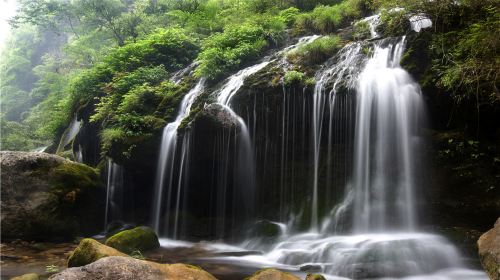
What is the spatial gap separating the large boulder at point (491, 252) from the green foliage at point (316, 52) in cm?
749

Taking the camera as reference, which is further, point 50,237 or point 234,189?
point 234,189

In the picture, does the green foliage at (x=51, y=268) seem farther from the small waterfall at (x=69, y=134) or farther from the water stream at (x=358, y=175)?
the small waterfall at (x=69, y=134)

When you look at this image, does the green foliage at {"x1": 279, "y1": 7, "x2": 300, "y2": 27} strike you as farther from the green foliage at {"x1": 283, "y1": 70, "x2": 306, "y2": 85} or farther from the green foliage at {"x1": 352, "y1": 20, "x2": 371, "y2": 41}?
the green foliage at {"x1": 283, "y1": 70, "x2": 306, "y2": 85}

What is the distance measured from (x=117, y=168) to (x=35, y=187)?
302 cm

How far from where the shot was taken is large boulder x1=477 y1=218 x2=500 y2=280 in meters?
4.67

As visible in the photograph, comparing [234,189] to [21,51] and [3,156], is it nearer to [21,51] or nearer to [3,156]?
[3,156]

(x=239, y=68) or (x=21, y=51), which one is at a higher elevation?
(x=21, y=51)

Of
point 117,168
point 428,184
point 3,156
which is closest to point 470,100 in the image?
point 428,184

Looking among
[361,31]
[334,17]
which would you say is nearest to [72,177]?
[361,31]

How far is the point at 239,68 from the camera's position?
1343 centimetres

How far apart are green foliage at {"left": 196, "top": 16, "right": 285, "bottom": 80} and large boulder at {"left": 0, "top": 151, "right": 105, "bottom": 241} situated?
17.8ft

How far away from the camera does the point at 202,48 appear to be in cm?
1594

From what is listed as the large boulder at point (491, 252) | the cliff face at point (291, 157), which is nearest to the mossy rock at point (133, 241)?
the cliff face at point (291, 157)

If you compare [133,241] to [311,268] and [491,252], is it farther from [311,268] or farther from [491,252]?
[491,252]
